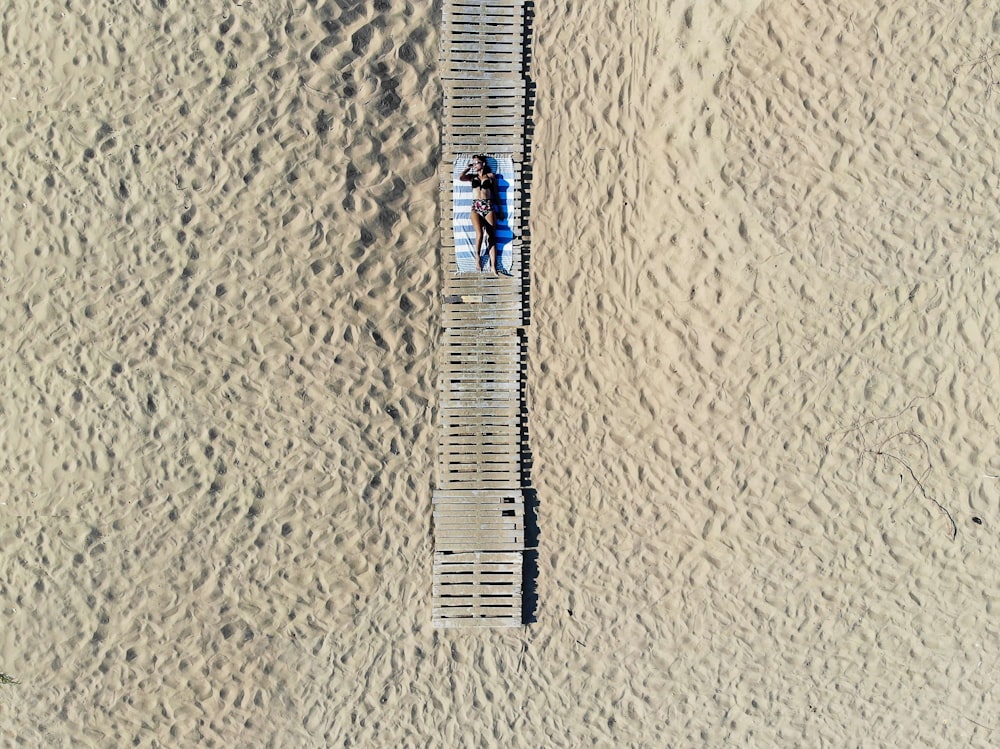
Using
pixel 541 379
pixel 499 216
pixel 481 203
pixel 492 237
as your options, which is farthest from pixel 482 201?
pixel 541 379

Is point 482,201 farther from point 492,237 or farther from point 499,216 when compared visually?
point 492,237

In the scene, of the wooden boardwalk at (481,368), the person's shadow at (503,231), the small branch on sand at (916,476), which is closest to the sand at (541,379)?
the small branch on sand at (916,476)

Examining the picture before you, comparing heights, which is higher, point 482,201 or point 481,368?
point 482,201

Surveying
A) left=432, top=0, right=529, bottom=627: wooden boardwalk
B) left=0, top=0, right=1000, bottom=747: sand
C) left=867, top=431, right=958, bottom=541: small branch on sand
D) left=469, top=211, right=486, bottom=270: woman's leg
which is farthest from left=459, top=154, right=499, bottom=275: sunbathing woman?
left=867, top=431, right=958, bottom=541: small branch on sand

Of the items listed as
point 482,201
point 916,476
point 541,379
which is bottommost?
point 916,476

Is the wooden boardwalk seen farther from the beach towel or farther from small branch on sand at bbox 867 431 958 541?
small branch on sand at bbox 867 431 958 541

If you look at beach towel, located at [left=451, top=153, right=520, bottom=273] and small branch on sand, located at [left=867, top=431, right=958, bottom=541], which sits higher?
beach towel, located at [left=451, top=153, right=520, bottom=273]
